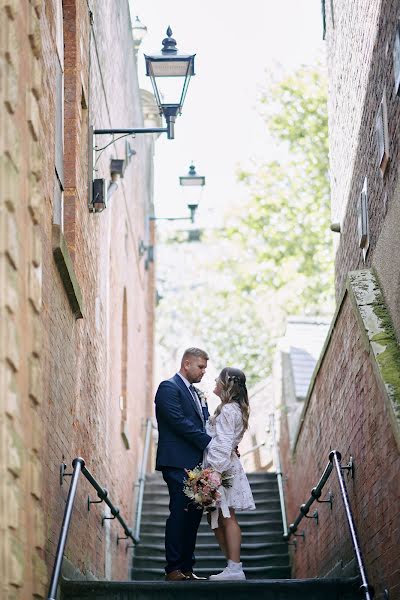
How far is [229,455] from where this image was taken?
9.33 m

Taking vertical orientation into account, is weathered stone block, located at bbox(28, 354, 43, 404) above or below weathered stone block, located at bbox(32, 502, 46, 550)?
above

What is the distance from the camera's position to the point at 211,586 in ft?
26.9

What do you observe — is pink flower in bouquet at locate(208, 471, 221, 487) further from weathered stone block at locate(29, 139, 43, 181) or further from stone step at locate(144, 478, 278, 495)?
stone step at locate(144, 478, 278, 495)

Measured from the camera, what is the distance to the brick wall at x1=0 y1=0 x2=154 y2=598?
5691 millimetres

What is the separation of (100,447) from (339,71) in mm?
4664

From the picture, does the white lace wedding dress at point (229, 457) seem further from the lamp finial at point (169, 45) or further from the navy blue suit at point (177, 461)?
the lamp finial at point (169, 45)

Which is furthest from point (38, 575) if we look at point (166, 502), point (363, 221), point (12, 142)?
point (166, 502)

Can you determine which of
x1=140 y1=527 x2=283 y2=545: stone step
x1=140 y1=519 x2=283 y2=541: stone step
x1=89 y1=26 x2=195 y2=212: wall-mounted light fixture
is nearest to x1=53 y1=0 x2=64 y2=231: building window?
x1=89 y1=26 x2=195 y2=212: wall-mounted light fixture

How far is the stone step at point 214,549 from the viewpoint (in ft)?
44.9

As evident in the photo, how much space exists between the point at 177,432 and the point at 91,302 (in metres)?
1.89

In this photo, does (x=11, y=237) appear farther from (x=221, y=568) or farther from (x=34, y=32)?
(x=221, y=568)

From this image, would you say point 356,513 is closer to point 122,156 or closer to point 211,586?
point 211,586

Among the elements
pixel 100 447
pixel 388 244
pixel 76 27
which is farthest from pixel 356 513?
pixel 76 27

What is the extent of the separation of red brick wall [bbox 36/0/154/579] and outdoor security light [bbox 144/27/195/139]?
593 mm
